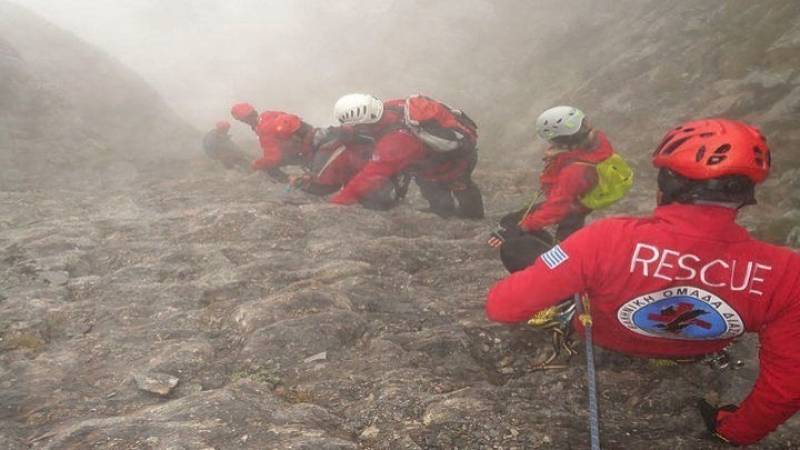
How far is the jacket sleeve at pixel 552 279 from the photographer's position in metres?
5.01

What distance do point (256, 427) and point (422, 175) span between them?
8.80 m

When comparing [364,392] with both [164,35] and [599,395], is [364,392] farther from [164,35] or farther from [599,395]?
[164,35]

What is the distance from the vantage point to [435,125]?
12414 mm

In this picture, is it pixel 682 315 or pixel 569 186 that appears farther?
pixel 569 186

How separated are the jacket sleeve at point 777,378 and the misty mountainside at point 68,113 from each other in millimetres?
16661

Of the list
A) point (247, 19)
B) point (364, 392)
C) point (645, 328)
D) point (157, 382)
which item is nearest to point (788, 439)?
point (645, 328)

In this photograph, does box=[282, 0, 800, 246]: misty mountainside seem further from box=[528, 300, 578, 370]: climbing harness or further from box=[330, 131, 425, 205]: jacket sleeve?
box=[528, 300, 578, 370]: climbing harness

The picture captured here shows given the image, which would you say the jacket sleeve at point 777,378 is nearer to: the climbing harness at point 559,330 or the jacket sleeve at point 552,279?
the jacket sleeve at point 552,279

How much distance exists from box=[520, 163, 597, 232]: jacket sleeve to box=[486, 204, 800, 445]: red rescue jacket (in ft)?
12.9

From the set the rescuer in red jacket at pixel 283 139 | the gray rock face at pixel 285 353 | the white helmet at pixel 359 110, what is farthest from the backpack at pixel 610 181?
the rescuer in red jacket at pixel 283 139

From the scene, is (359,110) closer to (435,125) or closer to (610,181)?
(435,125)

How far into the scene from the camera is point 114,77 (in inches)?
937

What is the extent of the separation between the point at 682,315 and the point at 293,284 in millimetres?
5965

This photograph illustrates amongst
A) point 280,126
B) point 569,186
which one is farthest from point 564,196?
point 280,126
